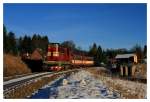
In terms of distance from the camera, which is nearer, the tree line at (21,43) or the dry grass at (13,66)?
the tree line at (21,43)

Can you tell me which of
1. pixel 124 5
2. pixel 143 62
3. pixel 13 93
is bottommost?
pixel 13 93

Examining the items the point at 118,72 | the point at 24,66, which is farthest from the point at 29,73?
the point at 118,72

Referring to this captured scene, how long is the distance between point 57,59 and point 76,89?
456 cm

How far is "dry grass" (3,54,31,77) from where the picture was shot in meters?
14.2

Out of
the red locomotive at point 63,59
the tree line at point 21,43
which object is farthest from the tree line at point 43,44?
the red locomotive at point 63,59

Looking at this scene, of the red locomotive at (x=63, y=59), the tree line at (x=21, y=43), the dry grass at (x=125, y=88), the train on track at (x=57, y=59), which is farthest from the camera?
the red locomotive at (x=63, y=59)

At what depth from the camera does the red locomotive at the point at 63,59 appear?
613 inches

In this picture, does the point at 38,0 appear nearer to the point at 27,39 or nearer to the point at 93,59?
the point at 27,39

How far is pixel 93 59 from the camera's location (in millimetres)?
14531

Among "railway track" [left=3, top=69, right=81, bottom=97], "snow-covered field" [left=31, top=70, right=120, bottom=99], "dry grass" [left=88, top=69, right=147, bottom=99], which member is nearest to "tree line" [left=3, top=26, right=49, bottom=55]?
"railway track" [left=3, top=69, right=81, bottom=97]

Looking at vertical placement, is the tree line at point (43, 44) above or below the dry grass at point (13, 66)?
above

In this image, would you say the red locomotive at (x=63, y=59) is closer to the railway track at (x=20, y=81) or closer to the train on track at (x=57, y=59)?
the train on track at (x=57, y=59)

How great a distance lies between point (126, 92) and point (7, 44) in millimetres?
4290

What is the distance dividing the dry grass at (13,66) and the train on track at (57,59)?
34cm
